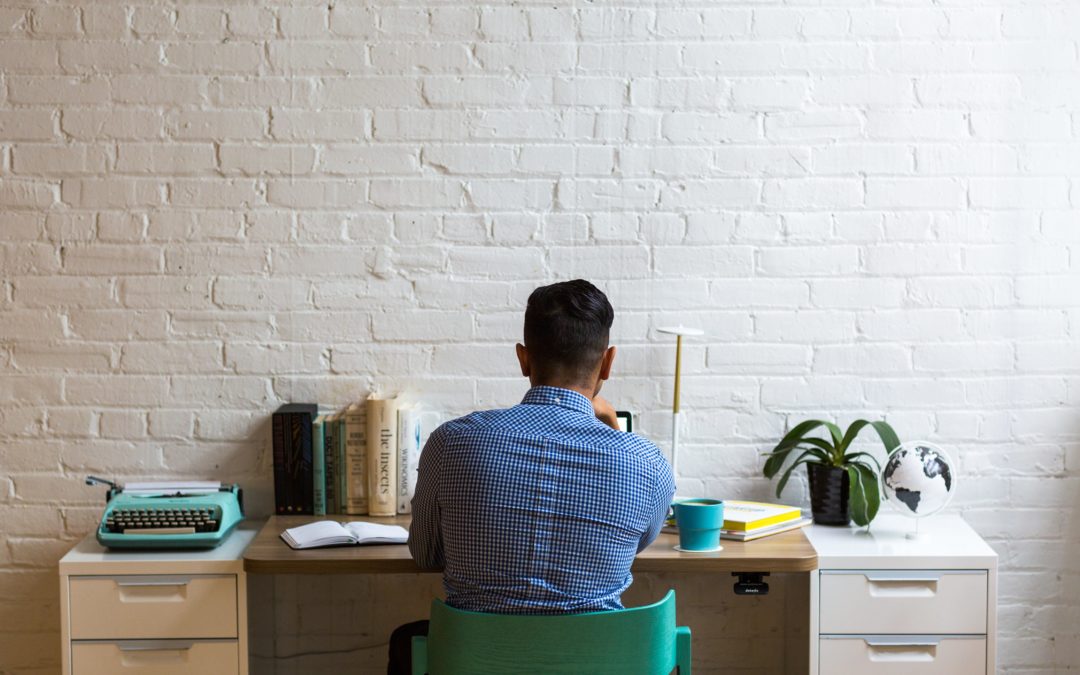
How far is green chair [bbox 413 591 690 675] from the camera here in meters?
1.81

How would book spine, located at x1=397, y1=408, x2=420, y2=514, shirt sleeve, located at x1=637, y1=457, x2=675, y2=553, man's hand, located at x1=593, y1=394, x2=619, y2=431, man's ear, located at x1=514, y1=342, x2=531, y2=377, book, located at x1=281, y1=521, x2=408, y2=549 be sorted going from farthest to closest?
1. book spine, located at x1=397, y1=408, x2=420, y2=514
2. book, located at x1=281, y1=521, x2=408, y2=549
3. man's hand, located at x1=593, y1=394, x2=619, y2=431
4. man's ear, located at x1=514, y1=342, x2=531, y2=377
5. shirt sleeve, located at x1=637, y1=457, x2=675, y2=553

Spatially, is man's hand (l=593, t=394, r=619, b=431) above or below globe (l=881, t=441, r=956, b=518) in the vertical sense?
above

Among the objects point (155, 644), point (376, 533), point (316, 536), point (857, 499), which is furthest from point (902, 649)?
point (155, 644)

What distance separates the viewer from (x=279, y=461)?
276 cm

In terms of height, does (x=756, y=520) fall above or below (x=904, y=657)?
above

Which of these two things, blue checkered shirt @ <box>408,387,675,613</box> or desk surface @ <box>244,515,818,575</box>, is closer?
blue checkered shirt @ <box>408,387,675,613</box>

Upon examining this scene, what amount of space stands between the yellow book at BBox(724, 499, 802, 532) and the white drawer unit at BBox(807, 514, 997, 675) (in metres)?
0.14

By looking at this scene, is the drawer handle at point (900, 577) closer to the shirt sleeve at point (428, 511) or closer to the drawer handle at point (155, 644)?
the shirt sleeve at point (428, 511)

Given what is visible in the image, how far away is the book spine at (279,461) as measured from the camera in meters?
2.75

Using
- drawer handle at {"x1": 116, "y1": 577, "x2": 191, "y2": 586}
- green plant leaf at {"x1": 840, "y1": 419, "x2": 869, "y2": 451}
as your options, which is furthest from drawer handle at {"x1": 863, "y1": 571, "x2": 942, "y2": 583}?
drawer handle at {"x1": 116, "y1": 577, "x2": 191, "y2": 586}

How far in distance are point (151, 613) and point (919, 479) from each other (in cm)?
179

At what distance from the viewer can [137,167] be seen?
2.84m

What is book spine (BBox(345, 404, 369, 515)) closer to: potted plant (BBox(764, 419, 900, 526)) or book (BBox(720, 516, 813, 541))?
book (BBox(720, 516, 813, 541))

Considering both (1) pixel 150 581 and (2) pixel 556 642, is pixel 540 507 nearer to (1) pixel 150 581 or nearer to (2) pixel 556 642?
(2) pixel 556 642
